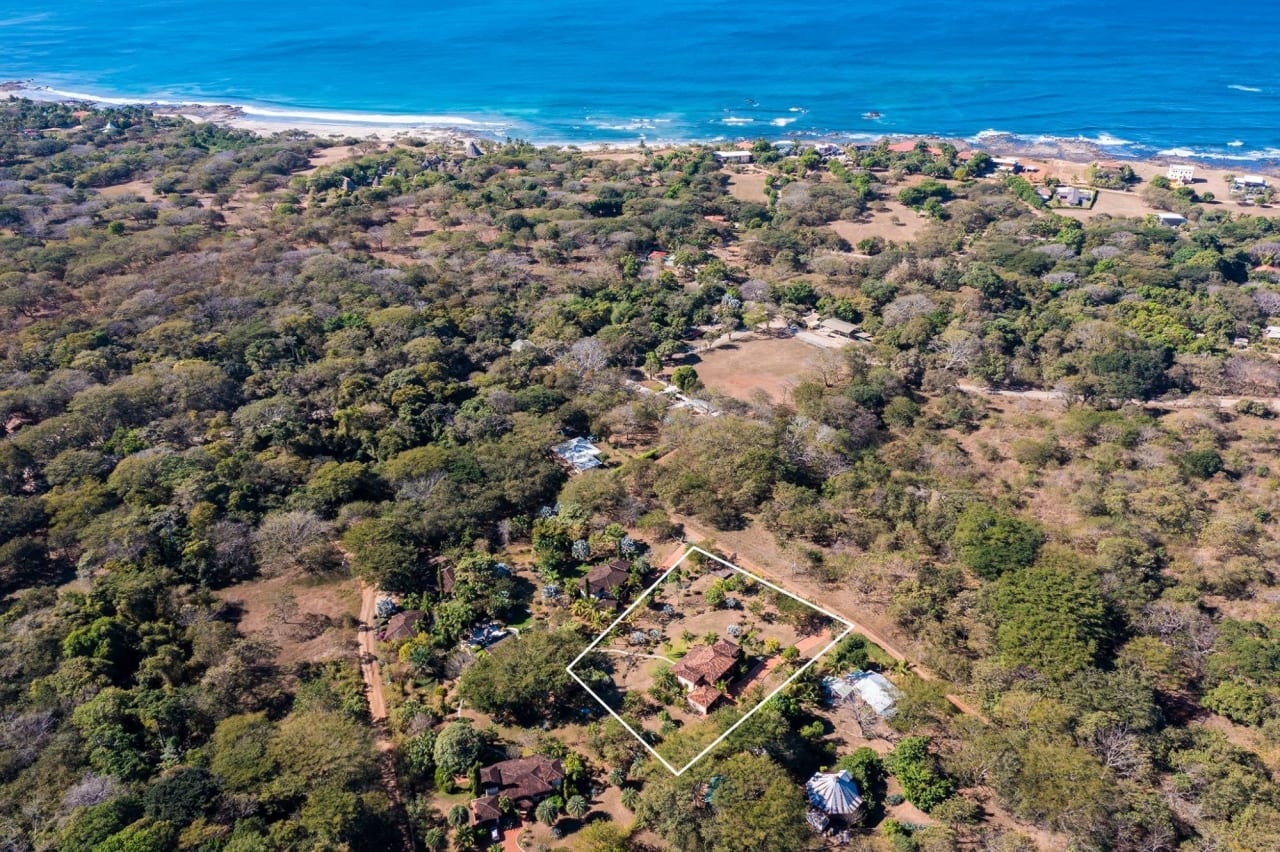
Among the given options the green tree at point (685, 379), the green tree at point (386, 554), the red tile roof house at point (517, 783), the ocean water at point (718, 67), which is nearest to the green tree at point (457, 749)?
the red tile roof house at point (517, 783)

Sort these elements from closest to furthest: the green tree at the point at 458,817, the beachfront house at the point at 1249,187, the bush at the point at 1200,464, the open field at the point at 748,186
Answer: the green tree at the point at 458,817
the bush at the point at 1200,464
the beachfront house at the point at 1249,187
the open field at the point at 748,186

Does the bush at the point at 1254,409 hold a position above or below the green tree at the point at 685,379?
below

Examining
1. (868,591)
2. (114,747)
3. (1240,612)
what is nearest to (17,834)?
(114,747)

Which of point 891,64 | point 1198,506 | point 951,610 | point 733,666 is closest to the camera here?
point 733,666

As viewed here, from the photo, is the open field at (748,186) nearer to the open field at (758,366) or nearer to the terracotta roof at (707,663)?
the open field at (758,366)

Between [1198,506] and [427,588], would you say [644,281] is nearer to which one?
[427,588]

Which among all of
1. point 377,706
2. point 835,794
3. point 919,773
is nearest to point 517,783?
point 377,706
